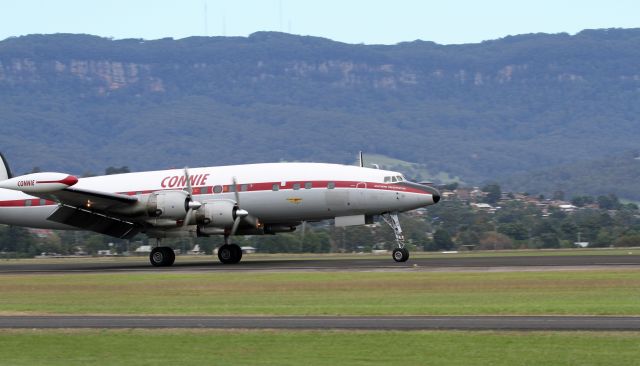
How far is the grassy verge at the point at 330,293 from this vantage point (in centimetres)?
3059

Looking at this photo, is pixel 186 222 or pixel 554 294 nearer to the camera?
Result: pixel 554 294

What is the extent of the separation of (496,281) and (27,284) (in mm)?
18196

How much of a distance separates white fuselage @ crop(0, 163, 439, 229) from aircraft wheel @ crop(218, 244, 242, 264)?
2.06m

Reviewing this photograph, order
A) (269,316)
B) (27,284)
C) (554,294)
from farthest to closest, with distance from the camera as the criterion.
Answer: (27,284) → (554,294) → (269,316)

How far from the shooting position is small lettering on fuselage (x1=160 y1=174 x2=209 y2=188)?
54.0 meters

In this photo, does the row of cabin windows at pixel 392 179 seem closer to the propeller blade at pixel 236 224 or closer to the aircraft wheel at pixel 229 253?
the propeller blade at pixel 236 224

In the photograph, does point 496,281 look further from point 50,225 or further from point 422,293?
point 50,225

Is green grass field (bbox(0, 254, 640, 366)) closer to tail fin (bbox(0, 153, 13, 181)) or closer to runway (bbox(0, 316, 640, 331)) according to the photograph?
runway (bbox(0, 316, 640, 331))

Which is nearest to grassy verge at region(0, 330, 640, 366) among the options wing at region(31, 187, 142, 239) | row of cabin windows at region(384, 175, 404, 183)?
wing at region(31, 187, 142, 239)

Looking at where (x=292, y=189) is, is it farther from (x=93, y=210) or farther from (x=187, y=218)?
(x=93, y=210)

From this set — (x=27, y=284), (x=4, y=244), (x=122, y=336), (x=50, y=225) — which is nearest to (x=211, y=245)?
Answer: (x=4, y=244)

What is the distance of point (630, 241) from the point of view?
80.5m

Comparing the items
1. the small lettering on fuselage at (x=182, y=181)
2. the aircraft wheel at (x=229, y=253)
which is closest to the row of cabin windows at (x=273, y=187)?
the small lettering on fuselage at (x=182, y=181)

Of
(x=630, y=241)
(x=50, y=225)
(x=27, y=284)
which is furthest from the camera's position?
(x=630, y=241)
